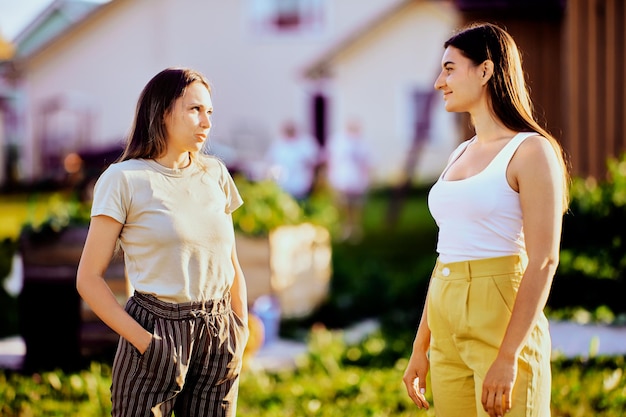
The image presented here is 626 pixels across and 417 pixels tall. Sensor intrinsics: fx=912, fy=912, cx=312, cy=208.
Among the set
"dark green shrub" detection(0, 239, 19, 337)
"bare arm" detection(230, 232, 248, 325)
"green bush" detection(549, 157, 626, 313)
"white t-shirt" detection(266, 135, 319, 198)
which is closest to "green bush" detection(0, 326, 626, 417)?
"dark green shrub" detection(0, 239, 19, 337)

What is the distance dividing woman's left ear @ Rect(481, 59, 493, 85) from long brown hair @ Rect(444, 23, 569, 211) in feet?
0.04

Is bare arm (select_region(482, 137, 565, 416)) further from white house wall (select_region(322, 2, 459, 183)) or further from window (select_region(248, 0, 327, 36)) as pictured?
window (select_region(248, 0, 327, 36))

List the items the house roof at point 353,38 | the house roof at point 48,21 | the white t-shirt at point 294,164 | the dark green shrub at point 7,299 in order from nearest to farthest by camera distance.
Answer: the dark green shrub at point 7,299 < the white t-shirt at point 294,164 < the house roof at point 353,38 < the house roof at point 48,21

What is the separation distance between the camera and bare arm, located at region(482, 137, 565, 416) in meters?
2.60

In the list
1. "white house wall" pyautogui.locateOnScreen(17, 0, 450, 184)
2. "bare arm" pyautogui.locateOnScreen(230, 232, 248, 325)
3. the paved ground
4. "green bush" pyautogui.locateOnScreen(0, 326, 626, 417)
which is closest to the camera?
"bare arm" pyautogui.locateOnScreen(230, 232, 248, 325)

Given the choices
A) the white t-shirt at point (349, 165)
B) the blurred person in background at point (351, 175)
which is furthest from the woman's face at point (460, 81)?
the white t-shirt at point (349, 165)

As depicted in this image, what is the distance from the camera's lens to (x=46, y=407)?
5262 millimetres

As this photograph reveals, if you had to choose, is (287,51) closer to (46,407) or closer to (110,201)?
(46,407)

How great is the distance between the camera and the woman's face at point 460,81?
2818 mm

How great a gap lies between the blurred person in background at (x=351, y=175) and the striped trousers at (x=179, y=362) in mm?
13647

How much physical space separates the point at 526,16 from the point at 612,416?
7713 mm

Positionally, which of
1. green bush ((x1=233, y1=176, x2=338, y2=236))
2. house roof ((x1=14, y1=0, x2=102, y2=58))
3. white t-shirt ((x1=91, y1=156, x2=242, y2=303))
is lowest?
green bush ((x1=233, y1=176, x2=338, y2=236))

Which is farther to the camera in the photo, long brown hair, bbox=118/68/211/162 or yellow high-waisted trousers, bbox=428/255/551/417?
long brown hair, bbox=118/68/211/162

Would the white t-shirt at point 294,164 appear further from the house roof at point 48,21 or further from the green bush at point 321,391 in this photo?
the house roof at point 48,21
